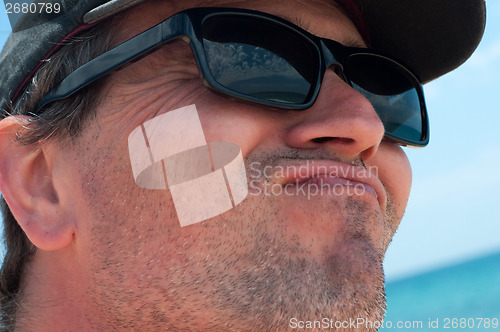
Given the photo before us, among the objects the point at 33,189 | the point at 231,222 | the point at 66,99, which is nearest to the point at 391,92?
the point at 231,222

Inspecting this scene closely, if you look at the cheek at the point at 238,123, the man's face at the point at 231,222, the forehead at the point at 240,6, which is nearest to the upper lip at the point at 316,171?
the man's face at the point at 231,222

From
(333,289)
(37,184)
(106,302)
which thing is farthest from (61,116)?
(333,289)

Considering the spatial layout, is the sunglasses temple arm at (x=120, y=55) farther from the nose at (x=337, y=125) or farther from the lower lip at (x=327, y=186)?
the lower lip at (x=327, y=186)

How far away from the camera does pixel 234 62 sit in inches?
60.6

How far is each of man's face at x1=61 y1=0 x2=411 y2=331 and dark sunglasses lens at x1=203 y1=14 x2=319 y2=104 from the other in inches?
2.8

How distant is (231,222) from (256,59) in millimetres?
514

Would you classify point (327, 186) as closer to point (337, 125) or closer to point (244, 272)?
point (337, 125)

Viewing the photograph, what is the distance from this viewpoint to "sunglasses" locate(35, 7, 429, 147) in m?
1.54

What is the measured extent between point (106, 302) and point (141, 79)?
2.52ft

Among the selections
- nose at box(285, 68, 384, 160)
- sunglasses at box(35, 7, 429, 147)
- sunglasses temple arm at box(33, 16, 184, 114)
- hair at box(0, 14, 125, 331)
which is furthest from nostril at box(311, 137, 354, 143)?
hair at box(0, 14, 125, 331)

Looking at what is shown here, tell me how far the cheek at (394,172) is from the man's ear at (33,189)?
121cm

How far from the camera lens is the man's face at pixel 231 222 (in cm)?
149

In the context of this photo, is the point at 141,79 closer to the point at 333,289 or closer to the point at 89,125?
the point at 89,125

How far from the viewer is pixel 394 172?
2.12m
